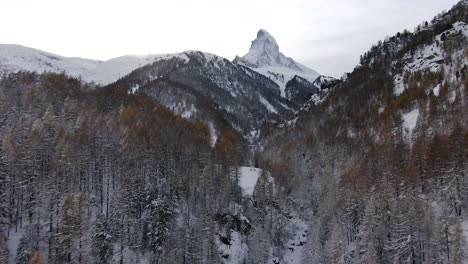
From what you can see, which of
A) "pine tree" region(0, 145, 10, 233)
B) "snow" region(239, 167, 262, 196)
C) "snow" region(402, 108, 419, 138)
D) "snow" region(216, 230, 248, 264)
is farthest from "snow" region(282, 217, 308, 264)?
"pine tree" region(0, 145, 10, 233)

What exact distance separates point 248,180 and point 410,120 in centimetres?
7282

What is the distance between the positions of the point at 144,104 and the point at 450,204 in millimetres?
123169

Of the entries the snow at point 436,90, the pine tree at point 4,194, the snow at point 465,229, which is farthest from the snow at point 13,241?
the snow at point 436,90

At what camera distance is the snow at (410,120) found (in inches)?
5712

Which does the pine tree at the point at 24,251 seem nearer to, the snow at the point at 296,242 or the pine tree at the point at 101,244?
the pine tree at the point at 101,244

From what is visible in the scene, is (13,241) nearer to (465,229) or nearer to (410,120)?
(465,229)

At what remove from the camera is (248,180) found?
133m

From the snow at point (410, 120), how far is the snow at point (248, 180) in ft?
199

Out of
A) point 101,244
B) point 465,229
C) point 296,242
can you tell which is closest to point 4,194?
point 101,244

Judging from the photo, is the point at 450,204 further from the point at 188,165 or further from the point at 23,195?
the point at 23,195

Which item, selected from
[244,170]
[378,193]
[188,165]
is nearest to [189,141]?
[188,165]

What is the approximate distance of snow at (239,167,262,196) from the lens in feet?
407

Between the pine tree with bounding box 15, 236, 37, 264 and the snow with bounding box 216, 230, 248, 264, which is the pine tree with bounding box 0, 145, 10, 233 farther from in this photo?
the snow with bounding box 216, 230, 248, 264

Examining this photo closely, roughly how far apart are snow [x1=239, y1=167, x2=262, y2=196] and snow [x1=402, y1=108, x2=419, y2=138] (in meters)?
60.8
